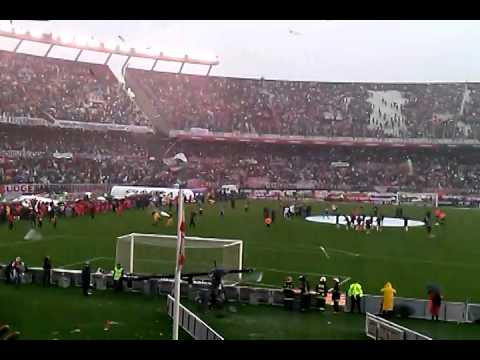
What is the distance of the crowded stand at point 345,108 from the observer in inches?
1478

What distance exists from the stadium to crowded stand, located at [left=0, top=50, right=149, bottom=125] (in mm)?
92

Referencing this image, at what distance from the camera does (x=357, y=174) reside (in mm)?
39031

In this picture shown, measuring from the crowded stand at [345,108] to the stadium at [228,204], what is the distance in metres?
0.10

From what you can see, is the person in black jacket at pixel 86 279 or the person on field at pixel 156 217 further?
the person on field at pixel 156 217

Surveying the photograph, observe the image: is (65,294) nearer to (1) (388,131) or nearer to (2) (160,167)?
(2) (160,167)

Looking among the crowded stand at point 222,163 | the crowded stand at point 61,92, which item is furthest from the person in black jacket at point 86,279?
the crowded stand at point 61,92

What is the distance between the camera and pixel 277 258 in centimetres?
1784

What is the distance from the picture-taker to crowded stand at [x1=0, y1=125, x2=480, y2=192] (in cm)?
2945

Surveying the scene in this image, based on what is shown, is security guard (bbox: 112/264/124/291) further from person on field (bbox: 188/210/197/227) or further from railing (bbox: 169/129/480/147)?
railing (bbox: 169/129/480/147)

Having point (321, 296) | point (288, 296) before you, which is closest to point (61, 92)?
point (288, 296)

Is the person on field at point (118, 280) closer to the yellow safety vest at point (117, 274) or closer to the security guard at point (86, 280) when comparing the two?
the yellow safety vest at point (117, 274)

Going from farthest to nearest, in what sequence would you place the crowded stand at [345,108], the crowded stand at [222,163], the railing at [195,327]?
the crowded stand at [345,108], the crowded stand at [222,163], the railing at [195,327]
